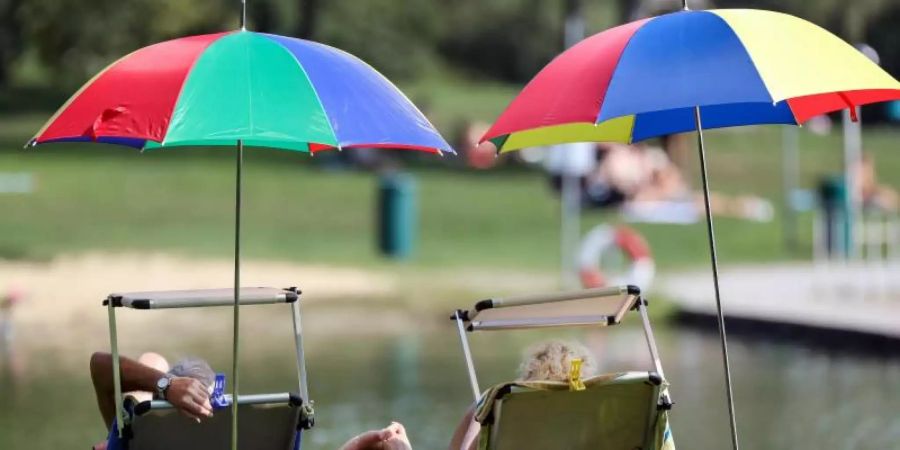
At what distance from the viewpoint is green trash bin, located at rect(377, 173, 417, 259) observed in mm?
20469

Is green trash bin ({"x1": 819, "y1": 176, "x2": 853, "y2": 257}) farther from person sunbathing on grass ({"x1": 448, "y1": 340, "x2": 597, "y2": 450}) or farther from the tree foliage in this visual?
person sunbathing on grass ({"x1": 448, "y1": 340, "x2": 597, "y2": 450})

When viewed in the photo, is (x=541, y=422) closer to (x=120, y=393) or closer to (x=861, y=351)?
(x=120, y=393)

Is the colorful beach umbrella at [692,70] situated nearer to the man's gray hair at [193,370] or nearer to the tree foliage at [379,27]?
the man's gray hair at [193,370]

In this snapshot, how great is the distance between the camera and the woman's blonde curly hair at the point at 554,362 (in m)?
6.03

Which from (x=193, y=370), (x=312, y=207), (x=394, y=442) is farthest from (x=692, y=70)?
(x=312, y=207)

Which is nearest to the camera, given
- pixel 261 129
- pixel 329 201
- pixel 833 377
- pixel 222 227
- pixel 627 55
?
pixel 261 129

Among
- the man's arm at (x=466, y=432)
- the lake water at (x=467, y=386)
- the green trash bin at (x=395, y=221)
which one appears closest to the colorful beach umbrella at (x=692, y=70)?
the man's arm at (x=466, y=432)

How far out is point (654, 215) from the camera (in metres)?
25.5

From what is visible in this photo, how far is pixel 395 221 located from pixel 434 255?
2.54 ft

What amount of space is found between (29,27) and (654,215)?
62.4ft

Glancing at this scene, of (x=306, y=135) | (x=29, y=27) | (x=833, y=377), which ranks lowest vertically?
(x=833, y=377)

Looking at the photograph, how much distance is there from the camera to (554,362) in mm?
6023

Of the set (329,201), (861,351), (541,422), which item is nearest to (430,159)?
(329,201)

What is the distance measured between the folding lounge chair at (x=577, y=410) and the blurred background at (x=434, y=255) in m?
3.66
